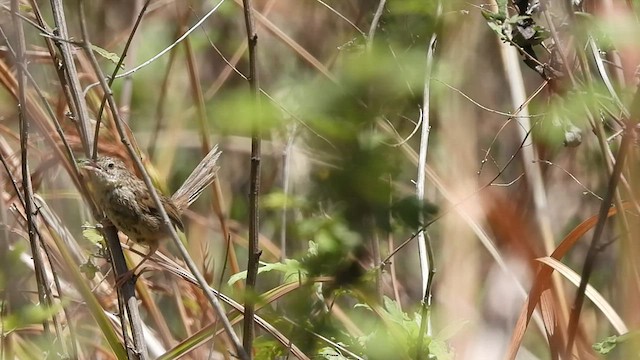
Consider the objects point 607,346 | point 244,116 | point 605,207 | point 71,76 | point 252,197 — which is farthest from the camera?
point 71,76

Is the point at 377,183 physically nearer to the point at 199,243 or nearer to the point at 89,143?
the point at 89,143

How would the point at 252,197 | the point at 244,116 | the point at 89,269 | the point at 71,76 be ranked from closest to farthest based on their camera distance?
1. the point at 244,116
2. the point at 252,197
3. the point at 71,76
4. the point at 89,269

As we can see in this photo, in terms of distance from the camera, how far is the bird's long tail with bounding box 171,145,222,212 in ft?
10.5

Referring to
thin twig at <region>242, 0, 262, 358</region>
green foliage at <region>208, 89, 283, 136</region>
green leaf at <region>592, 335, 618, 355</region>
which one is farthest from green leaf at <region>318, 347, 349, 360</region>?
green foliage at <region>208, 89, 283, 136</region>

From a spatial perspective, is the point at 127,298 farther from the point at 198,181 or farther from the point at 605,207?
Result: the point at 605,207

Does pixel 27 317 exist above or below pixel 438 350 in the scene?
above

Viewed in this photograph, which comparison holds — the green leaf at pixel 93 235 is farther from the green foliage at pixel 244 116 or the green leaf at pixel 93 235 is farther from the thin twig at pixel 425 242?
the green foliage at pixel 244 116

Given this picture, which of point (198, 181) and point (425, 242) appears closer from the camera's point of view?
point (425, 242)

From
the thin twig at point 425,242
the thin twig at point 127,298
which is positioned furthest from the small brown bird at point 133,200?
the thin twig at point 425,242

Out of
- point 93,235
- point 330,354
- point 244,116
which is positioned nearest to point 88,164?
point 93,235

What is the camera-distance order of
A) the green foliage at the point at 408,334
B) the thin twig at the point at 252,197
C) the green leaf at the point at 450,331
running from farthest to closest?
the green leaf at the point at 450,331 → the green foliage at the point at 408,334 → the thin twig at the point at 252,197

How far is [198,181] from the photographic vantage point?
3352mm

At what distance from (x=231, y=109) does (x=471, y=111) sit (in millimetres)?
2582

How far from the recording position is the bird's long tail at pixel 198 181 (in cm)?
319
